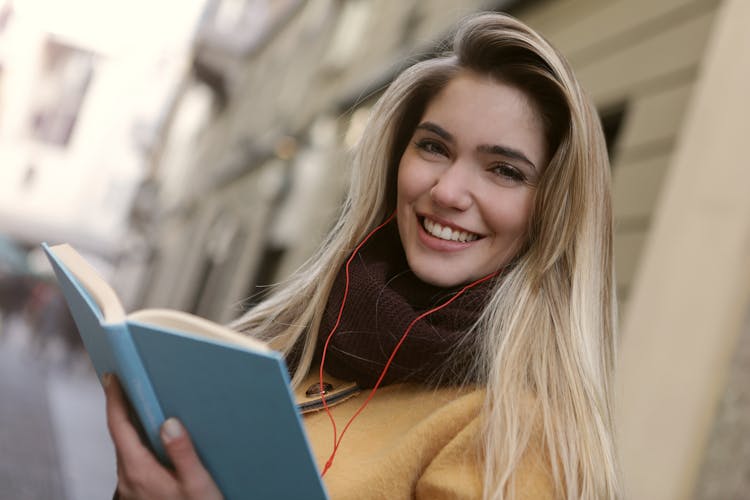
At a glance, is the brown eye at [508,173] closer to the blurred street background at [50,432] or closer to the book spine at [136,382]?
the book spine at [136,382]

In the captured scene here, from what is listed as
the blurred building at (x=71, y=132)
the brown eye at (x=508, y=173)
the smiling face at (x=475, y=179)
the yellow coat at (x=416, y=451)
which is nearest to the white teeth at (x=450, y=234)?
the smiling face at (x=475, y=179)

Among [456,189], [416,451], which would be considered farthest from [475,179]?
[416,451]

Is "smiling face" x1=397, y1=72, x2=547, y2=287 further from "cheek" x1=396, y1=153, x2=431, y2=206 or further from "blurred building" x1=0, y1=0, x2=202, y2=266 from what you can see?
"blurred building" x1=0, y1=0, x2=202, y2=266

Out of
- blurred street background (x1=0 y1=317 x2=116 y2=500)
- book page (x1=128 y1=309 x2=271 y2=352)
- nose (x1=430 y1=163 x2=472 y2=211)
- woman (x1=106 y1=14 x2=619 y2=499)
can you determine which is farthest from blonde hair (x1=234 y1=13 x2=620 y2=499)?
blurred street background (x1=0 y1=317 x2=116 y2=500)

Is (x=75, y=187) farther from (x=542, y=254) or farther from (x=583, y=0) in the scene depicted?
(x=542, y=254)

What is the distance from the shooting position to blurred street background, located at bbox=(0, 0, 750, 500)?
325 cm

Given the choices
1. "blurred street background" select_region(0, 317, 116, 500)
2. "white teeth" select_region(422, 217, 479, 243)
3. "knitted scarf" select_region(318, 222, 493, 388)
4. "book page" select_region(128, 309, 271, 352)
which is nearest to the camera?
"book page" select_region(128, 309, 271, 352)

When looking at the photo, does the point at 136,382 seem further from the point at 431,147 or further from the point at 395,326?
the point at 431,147

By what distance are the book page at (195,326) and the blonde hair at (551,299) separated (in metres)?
0.43

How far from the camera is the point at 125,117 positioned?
41.4 metres

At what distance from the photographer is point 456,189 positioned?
167 centimetres

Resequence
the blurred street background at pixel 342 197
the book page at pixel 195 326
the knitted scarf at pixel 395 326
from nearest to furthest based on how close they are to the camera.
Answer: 1. the book page at pixel 195 326
2. the knitted scarf at pixel 395 326
3. the blurred street background at pixel 342 197

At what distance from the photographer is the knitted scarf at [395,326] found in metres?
1.60

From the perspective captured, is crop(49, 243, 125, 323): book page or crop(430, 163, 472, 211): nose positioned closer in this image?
crop(49, 243, 125, 323): book page
